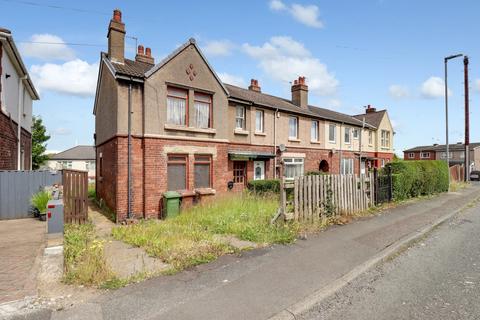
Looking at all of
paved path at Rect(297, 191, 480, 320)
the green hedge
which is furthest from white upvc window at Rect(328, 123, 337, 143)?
paved path at Rect(297, 191, 480, 320)

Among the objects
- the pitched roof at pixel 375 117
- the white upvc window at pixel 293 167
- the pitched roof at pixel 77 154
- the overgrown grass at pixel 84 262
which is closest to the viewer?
the overgrown grass at pixel 84 262

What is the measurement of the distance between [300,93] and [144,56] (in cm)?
1216

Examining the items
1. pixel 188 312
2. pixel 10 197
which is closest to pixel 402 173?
pixel 188 312

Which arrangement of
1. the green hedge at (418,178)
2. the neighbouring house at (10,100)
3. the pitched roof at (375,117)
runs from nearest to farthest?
the neighbouring house at (10,100)
the green hedge at (418,178)
the pitched roof at (375,117)

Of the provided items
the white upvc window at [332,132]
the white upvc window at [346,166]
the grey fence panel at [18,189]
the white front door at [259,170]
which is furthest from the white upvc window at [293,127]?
the grey fence panel at [18,189]

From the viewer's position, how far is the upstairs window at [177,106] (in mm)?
12766

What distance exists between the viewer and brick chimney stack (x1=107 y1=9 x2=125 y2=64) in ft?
42.2

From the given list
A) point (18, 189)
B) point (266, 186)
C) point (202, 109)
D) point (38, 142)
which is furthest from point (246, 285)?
point (38, 142)

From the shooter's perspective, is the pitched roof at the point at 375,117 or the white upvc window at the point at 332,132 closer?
the white upvc window at the point at 332,132

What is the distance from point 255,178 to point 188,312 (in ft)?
44.7

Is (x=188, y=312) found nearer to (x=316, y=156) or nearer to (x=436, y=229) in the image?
(x=436, y=229)

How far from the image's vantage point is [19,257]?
635 centimetres

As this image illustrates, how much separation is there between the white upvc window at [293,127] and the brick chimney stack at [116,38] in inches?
436

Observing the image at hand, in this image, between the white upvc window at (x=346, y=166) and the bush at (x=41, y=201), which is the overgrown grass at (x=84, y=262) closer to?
the bush at (x=41, y=201)
